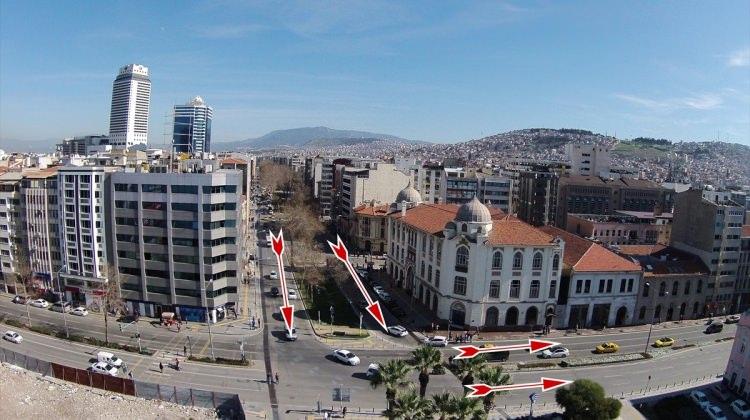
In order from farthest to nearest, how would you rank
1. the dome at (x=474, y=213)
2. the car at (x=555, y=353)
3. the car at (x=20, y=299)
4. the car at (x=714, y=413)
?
the car at (x=20, y=299)
the dome at (x=474, y=213)
the car at (x=555, y=353)
the car at (x=714, y=413)

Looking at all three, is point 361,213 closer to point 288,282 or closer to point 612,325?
point 288,282

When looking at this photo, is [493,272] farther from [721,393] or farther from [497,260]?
[721,393]

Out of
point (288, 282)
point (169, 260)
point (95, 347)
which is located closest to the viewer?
point (95, 347)

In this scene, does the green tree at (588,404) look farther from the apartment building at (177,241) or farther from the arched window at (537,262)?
the apartment building at (177,241)

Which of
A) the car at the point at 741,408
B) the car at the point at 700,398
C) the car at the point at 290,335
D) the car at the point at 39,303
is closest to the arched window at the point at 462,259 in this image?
the car at the point at 290,335

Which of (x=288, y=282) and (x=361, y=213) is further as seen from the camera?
(x=361, y=213)

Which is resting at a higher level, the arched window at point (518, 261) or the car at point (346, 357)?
the arched window at point (518, 261)

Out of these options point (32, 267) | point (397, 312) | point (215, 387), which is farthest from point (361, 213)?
point (215, 387)
